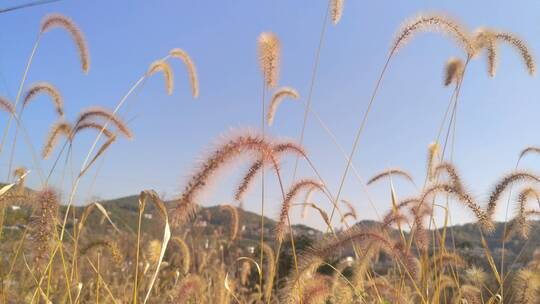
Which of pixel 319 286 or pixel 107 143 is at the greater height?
pixel 107 143

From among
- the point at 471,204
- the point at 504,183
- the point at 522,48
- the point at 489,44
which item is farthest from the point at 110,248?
the point at 522,48

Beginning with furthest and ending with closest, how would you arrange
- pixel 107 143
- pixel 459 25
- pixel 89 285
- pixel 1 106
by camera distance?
pixel 89 285 → pixel 1 106 → pixel 459 25 → pixel 107 143

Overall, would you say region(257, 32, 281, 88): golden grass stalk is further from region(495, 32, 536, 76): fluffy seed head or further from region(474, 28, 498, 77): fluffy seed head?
region(495, 32, 536, 76): fluffy seed head

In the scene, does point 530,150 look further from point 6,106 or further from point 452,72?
point 6,106

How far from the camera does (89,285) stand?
5230mm

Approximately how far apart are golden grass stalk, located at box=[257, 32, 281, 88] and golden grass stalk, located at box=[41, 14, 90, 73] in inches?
70.9

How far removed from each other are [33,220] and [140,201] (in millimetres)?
713

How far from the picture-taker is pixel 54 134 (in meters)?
3.84

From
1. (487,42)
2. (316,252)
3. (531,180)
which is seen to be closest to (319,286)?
(316,252)

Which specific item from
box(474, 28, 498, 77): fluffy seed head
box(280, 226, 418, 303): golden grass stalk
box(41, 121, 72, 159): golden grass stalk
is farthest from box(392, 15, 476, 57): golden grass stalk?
box(41, 121, 72, 159): golden grass stalk

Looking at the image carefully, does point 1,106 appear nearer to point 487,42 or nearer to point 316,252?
point 316,252

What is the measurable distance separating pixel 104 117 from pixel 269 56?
126 centimetres

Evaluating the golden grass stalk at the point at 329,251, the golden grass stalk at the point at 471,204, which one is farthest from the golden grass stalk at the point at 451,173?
the golden grass stalk at the point at 329,251

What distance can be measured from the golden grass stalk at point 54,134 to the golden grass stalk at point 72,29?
0.64 m
